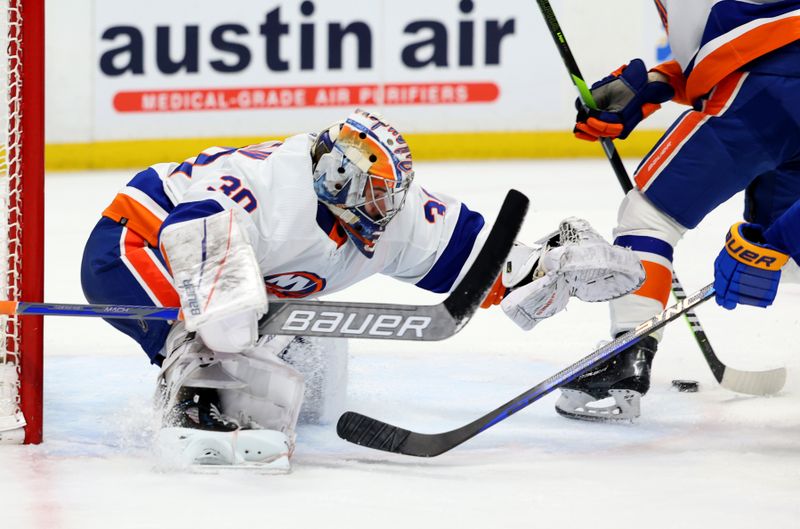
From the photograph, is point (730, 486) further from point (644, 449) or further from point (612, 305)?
point (612, 305)

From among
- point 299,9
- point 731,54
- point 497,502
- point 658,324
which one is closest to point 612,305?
point 658,324

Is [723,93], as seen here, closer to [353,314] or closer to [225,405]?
[353,314]

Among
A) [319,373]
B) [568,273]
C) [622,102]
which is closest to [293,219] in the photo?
[319,373]

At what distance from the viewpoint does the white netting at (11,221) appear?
2701 mm

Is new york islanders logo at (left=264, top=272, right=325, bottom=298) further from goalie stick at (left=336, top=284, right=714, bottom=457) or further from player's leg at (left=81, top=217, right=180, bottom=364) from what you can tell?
goalie stick at (left=336, top=284, right=714, bottom=457)

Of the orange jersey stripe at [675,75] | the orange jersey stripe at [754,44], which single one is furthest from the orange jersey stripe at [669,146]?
the orange jersey stripe at [675,75]

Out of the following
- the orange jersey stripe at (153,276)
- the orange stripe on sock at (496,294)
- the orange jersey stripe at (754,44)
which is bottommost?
the orange stripe on sock at (496,294)

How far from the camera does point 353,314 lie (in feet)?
8.38

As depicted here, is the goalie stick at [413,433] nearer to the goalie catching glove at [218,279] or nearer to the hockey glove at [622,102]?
the goalie catching glove at [218,279]

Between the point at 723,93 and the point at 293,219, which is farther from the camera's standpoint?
the point at 723,93

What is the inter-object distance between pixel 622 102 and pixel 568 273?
693 millimetres

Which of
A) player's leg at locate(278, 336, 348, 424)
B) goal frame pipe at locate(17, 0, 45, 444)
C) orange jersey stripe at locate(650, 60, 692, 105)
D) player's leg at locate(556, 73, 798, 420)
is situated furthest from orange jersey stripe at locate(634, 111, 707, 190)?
goal frame pipe at locate(17, 0, 45, 444)

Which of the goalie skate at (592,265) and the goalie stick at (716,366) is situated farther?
the goalie stick at (716,366)

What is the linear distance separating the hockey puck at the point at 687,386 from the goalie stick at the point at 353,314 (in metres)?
0.94
